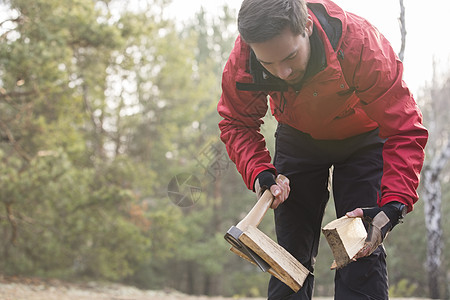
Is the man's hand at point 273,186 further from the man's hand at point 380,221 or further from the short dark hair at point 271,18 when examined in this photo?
the short dark hair at point 271,18

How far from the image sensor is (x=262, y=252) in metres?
1.63

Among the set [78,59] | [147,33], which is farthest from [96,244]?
[147,33]

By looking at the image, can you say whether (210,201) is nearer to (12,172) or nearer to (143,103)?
(143,103)

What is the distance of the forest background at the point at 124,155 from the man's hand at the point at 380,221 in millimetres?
1242

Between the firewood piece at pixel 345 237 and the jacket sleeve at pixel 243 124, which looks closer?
the firewood piece at pixel 345 237

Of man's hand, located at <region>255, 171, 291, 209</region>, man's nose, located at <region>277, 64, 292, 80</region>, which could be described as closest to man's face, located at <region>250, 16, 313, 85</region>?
man's nose, located at <region>277, 64, 292, 80</region>

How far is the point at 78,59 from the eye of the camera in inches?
429

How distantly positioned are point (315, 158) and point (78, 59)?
387 inches

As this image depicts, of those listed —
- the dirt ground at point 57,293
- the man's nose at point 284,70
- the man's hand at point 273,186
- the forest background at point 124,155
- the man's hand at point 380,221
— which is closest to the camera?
the man's hand at point 380,221

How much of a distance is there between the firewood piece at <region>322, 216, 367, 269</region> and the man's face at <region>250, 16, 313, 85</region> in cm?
52

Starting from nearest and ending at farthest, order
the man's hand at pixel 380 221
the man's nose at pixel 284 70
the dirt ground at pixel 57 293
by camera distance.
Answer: the man's hand at pixel 380 221 → the man's nose at pixel 284 70 → the dirt ground at pixel 57 293

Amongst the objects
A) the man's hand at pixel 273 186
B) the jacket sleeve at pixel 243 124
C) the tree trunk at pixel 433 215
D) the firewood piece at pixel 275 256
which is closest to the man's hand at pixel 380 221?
the firewood piece at pixel 275 256

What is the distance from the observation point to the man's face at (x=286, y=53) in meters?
1.58

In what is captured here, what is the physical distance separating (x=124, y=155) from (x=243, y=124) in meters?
11.1
